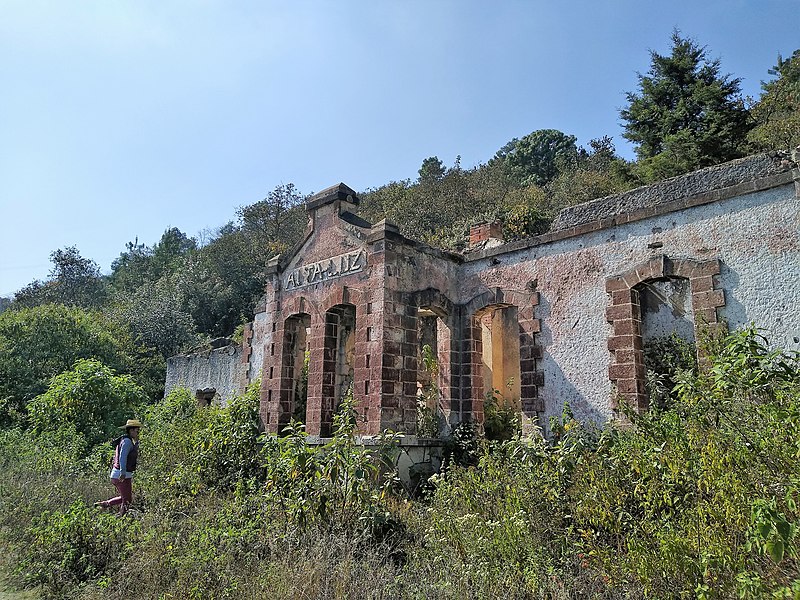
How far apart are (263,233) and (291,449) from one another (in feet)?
102

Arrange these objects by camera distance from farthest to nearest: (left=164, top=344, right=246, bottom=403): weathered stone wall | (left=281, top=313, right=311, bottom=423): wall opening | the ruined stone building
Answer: (left=164, top=344, right=246, bottom=403): weathered stone wall, (left=281, top=313, right=311, bottom=423): wall opening, the ruined stone building

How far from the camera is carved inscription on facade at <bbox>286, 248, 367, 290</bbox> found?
33.9 feet

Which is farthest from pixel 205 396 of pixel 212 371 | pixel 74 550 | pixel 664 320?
pixel 664 320

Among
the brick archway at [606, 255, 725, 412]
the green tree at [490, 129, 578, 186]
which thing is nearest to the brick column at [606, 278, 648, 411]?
the brick archway at [606, 255, 725, 412]

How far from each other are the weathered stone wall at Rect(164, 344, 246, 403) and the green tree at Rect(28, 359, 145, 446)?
3273 millimetres

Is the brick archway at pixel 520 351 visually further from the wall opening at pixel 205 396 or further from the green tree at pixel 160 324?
the green tree at pixel 160 324

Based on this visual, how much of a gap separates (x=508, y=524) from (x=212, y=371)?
49.0 feet

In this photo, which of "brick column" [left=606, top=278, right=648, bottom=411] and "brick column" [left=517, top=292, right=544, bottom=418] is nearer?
"brick column" [left=606, top=278, right=648, bottom=411]

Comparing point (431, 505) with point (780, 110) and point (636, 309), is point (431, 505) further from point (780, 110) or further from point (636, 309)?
point (780, 110)

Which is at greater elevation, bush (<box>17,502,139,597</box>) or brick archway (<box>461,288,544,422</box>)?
brick archway (<box>461,288,544,422</box>)

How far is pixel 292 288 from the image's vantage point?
11.8m

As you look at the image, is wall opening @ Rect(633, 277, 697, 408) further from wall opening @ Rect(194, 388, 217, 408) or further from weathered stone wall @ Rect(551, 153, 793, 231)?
wall opening @ Rect(194, 388, 217, 408)

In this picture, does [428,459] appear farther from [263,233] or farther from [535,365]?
[263,233]

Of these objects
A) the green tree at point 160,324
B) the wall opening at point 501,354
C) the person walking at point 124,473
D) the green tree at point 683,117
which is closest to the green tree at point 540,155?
the green tree at point 683,117
